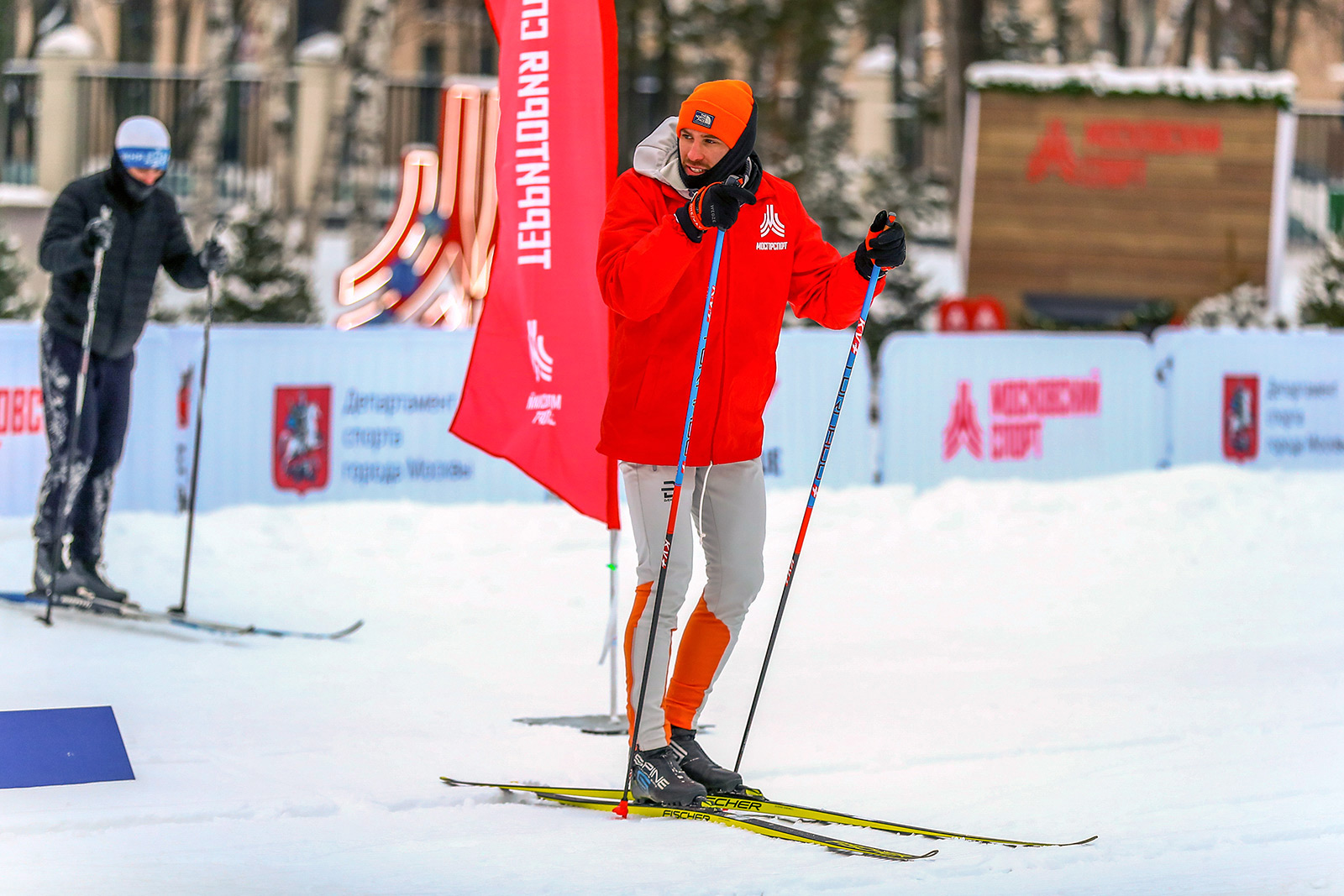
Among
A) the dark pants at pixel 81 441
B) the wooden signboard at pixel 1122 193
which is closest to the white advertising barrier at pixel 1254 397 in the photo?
the wooden signboard at pixel 1122 193

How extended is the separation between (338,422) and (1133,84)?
10180 mm

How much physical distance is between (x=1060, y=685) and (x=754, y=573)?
205 centimetres

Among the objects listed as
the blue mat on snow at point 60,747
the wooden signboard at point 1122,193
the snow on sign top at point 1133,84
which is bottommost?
the blue mat on snow at point 60,747

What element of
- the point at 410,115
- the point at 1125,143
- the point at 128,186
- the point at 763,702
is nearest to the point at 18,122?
the point at 410,115

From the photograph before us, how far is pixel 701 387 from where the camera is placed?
415 centimetres

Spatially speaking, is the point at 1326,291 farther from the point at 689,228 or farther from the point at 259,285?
the point at 689,228

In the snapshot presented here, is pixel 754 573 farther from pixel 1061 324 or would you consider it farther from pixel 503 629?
pixel 1061 324

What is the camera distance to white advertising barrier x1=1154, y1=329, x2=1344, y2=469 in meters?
11.1

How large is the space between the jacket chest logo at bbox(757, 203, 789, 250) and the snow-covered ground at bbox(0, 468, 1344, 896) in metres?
1.50

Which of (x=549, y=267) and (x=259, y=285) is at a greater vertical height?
(x=549, y=267)

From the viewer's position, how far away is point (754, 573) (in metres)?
4.29

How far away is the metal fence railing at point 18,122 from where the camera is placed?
22.8 metres

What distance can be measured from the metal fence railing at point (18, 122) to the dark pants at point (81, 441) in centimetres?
1691

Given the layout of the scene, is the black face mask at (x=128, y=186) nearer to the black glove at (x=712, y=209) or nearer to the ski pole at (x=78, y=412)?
A: the ski pole at (x=78, y=412)
